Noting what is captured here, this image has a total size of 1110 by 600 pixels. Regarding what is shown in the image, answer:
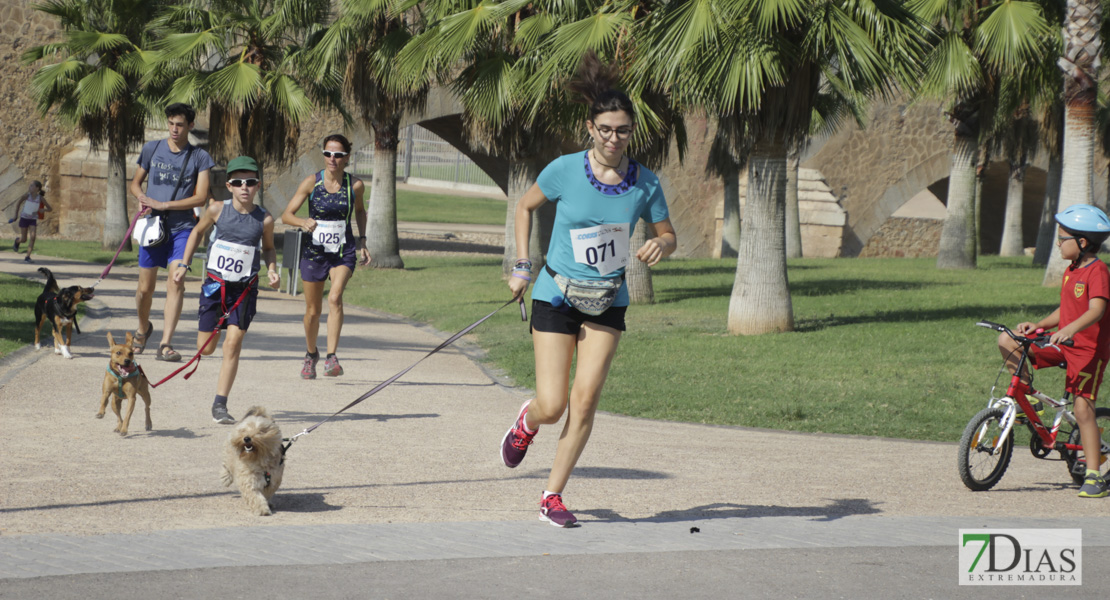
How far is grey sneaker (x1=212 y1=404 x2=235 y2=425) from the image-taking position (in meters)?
7.32

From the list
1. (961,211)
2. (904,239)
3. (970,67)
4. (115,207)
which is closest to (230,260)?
(970,67)

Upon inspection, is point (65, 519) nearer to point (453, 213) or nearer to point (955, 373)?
point (955, 373)

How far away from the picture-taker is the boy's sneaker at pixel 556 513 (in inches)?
205

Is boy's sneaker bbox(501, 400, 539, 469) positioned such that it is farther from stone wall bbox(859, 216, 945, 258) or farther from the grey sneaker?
stone wall bbox(859, 216, 945, 258)

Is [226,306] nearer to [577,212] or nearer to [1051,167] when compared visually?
[577,212]

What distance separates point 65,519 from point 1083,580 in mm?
4280

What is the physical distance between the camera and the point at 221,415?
24.1 feet

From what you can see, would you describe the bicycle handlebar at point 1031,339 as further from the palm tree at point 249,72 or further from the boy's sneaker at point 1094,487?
the palm tree at point 249,72

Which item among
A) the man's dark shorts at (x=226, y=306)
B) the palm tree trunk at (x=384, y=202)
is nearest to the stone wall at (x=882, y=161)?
the palm tree trunk at (x=384, y=202)

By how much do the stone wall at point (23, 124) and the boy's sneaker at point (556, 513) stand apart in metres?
28.2

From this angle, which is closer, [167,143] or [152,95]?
[167,143]

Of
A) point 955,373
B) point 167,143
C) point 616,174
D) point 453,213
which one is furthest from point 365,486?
point 453,213

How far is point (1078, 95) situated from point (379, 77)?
1199 cm

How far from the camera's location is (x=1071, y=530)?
18.0ft
